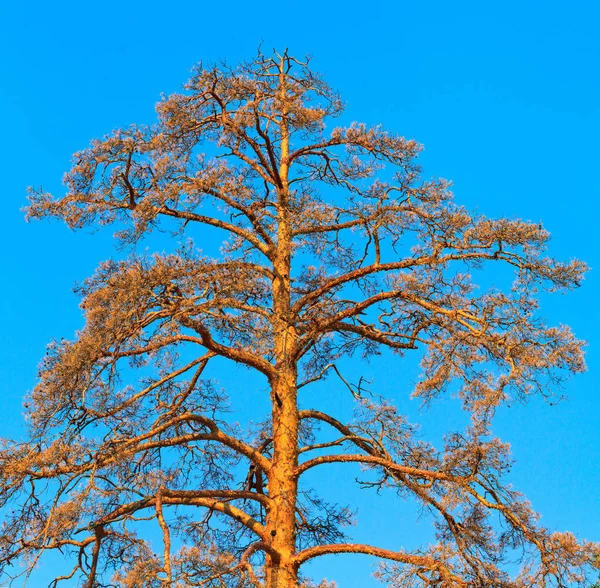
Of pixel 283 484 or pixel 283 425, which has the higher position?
pixel 283 425

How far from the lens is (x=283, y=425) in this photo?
10.4 m

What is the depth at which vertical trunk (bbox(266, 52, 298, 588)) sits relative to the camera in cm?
951

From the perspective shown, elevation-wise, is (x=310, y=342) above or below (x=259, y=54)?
below

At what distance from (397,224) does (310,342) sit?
6.72ft

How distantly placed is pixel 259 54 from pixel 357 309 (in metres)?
4.56

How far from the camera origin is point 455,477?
991cm

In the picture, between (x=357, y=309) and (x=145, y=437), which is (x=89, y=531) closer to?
(x=145, y=437)

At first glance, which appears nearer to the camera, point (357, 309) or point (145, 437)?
point (145, 437)

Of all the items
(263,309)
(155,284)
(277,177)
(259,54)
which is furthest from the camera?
(259,54)

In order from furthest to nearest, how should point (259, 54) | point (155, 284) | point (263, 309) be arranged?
point (259, 54), point (263, 309), point (155, 284)

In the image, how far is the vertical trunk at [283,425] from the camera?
951 centimetres

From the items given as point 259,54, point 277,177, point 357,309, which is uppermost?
point 259,54

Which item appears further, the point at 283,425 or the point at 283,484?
the point at 283,425

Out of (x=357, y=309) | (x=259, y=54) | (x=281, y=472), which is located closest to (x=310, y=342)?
(x=357, y=309)
